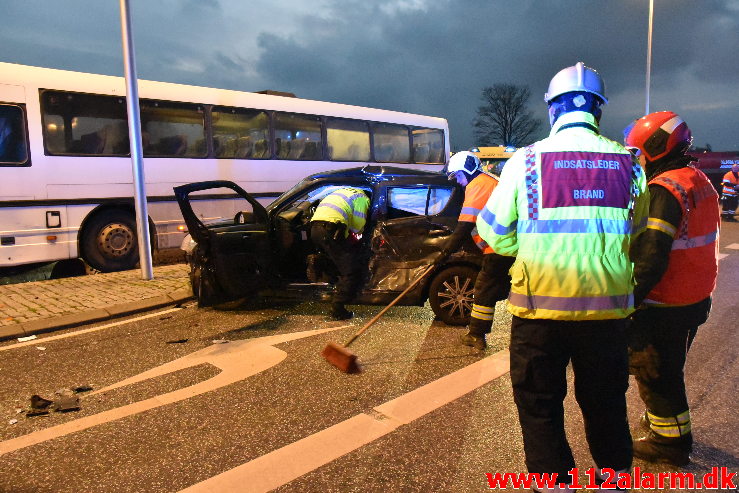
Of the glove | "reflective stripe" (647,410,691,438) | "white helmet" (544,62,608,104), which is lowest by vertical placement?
"reflective stripe" (647,410,691,438)

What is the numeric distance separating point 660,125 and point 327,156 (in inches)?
419

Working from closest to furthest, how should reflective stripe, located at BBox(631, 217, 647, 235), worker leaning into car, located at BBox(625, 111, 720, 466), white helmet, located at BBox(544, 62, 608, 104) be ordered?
white helmet, located at BBox(544, 62, 608, 104) → reflective stripe, located at BBox(631, 217, 647, 235) → worker leaning into car, located at BBox(625, 111, 720, 466)

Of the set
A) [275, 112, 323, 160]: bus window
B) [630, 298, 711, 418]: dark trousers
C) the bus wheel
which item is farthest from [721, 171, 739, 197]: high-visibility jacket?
[630, 298, 711, 418]: dark trousers

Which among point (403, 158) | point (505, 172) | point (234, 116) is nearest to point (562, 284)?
point (505, 172)

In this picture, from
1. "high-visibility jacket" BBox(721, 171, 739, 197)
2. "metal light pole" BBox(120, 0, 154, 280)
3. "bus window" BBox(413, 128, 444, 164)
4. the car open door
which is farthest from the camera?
"high-visibility jacket" BBox(721, 171, 739, 197)

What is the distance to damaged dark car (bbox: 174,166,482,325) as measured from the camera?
18.1ft

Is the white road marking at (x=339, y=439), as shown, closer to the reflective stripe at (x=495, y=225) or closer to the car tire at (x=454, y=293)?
the car tire at (x=454, y=293)

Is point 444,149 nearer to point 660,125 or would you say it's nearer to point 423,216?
point 423,216

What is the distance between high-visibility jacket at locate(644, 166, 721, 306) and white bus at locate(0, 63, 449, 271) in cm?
879

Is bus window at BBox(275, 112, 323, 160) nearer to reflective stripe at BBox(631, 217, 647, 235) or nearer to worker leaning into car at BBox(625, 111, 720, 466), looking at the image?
worker leaning into car at BBox(625, 111, 720, 466)

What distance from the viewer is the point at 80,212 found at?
9055mm

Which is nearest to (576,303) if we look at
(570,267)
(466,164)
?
(570,267)

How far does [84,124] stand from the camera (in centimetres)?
912

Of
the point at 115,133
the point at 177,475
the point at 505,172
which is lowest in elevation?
the point at 177,475
